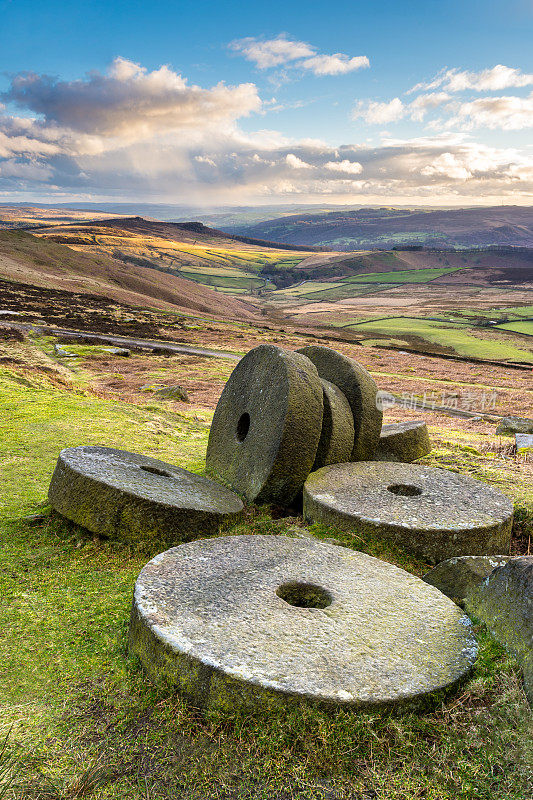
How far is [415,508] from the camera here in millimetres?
7398

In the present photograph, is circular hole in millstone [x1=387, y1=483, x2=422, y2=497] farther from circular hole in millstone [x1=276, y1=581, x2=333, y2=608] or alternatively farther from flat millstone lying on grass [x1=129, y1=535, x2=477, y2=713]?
circular hole in millstone [x1=276, y1=581, x2=333, y2=608]

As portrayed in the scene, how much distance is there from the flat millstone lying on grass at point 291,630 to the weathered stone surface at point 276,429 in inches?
96.7

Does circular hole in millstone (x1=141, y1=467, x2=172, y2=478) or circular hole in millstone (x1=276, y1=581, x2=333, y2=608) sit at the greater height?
circular hole in millstone (x1=141, y1=467, x2=172, y2=478)

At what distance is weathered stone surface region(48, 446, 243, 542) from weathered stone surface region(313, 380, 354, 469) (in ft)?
7.51

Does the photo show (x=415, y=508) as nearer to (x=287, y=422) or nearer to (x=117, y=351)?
(x=287, y=422)

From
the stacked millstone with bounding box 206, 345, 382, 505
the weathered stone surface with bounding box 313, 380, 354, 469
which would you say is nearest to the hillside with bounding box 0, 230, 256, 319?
the stacked millstone with bounding box 206, 345, 382, 505

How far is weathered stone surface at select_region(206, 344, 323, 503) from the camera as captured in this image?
26.1 feet

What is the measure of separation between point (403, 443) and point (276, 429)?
390 centimetres

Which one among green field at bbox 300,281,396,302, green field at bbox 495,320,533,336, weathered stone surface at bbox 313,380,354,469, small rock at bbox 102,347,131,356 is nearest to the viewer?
weathered stone surface at bbox 313,380,354,469

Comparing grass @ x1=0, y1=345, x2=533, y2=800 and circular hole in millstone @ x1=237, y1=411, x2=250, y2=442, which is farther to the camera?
circular hole in millstone @ x1=237, y1=411, x2=250, y2=442

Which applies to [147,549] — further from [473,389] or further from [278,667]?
[473,389]

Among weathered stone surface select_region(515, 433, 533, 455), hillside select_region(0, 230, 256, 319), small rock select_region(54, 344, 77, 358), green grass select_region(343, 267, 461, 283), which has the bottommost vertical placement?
small rock select_region(54, 344, 77, 358)

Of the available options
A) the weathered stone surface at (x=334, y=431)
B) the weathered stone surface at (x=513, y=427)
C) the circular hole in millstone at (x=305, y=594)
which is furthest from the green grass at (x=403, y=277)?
the circular hole in millstone at (x=305, y=594)

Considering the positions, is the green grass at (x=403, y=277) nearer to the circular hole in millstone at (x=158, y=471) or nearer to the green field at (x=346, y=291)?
the green field at (x=346, y=291)
